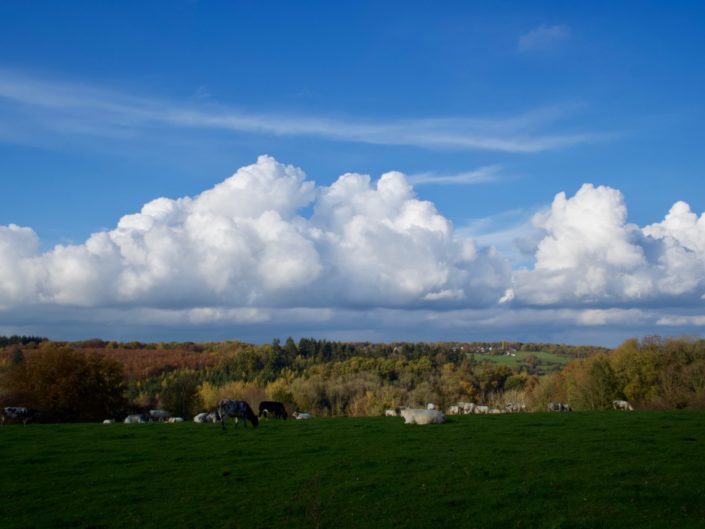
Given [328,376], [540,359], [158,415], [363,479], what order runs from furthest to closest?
[540,359] → [328,376] → [158,415] → [363,479]

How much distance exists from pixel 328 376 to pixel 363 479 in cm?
11799

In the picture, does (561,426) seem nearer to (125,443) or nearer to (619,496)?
(619,496)

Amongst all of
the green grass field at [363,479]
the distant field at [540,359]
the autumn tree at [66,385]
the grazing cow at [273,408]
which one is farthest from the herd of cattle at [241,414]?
the distant field at [540,359]

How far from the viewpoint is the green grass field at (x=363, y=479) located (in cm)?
1427

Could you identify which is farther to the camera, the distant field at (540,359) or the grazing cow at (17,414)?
the distant field at (540,359)

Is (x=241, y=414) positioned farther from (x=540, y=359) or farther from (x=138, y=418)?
(x=540, y=359)

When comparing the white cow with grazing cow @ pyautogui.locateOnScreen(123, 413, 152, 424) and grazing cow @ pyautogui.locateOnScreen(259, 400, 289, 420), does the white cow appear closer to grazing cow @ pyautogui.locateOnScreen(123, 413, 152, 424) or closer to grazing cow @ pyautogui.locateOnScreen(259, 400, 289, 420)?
grazing cow @ pyautogui.locateOnScreen(123, 413, 152, 424)

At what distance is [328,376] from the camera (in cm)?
13400

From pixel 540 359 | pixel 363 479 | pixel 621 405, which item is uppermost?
pixel 363 479

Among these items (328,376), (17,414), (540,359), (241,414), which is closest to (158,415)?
(17,414)

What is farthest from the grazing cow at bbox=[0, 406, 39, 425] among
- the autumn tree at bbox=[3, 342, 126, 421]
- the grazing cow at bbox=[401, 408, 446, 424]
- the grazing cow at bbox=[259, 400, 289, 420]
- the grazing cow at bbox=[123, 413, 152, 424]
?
the grazing cow at bbox=[401, 408, 446, 424]

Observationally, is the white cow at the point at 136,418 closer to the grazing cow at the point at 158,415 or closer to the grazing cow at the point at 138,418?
the grazing cow at the point at 138,418

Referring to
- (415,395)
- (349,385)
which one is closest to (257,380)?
(349,385)

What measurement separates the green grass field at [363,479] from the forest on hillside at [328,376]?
2276cm
